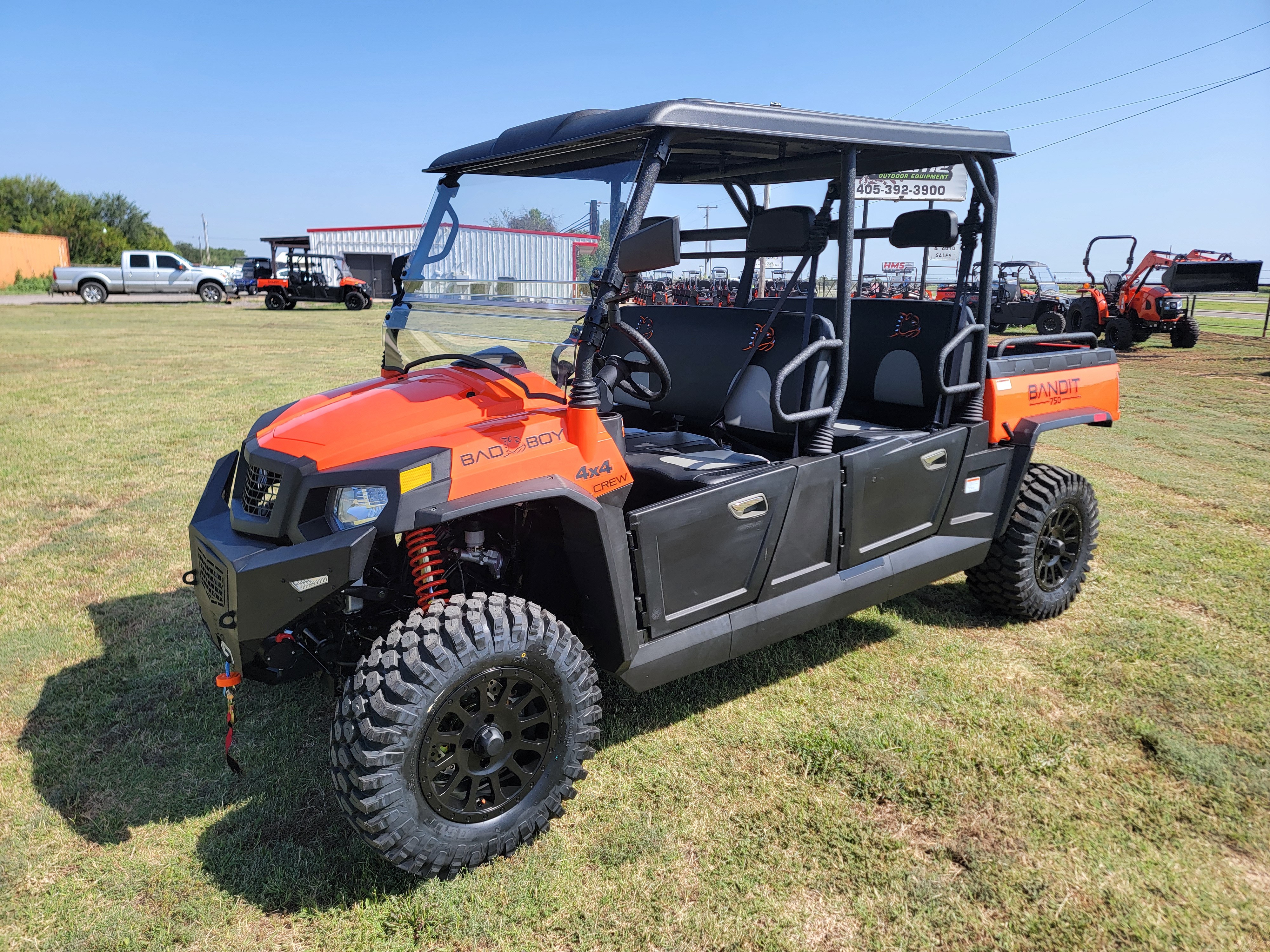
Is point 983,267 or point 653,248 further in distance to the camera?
point 983,267

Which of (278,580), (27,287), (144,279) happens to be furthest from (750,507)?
(27,287)

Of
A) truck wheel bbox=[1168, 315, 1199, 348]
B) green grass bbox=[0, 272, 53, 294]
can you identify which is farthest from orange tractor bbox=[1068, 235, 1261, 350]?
green grass bbox=[0, 272, 53, 294]

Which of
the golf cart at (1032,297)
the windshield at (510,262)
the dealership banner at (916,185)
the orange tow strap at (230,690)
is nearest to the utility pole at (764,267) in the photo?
the dealership banner at (916,185)

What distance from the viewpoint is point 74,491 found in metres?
6.31

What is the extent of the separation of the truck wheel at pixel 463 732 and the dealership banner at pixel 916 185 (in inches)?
91.5

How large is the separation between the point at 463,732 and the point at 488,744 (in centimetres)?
8

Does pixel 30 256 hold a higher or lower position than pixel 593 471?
higher

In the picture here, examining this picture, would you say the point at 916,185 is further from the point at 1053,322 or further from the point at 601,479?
the point at 1053,322

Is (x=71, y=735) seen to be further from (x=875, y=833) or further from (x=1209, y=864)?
(x=1209, y=864)

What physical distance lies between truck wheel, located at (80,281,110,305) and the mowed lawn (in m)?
28.3

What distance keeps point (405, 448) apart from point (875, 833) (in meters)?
1.98

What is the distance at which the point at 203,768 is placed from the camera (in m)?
3.05

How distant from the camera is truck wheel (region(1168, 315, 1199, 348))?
17.2 m

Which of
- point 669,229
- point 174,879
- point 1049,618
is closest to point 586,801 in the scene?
point 174,879
